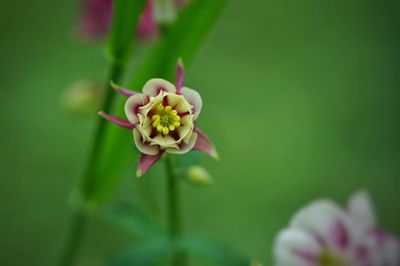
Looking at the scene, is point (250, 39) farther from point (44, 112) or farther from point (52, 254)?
point (52, 254)

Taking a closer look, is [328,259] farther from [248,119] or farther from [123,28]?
[248,119]

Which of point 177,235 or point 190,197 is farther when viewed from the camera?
point 190,197

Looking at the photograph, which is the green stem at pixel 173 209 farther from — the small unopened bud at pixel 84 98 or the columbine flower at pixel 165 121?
the small unopened bud at pixel 84 98

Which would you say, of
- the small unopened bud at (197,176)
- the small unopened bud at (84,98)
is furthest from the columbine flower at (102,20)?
the small unopened bud at (197,176)

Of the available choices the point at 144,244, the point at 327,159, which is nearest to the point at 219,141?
the point at 327,159

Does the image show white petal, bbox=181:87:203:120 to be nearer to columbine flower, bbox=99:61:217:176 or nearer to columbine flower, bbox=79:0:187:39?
columbine flower, bbox=99:61:217:176
